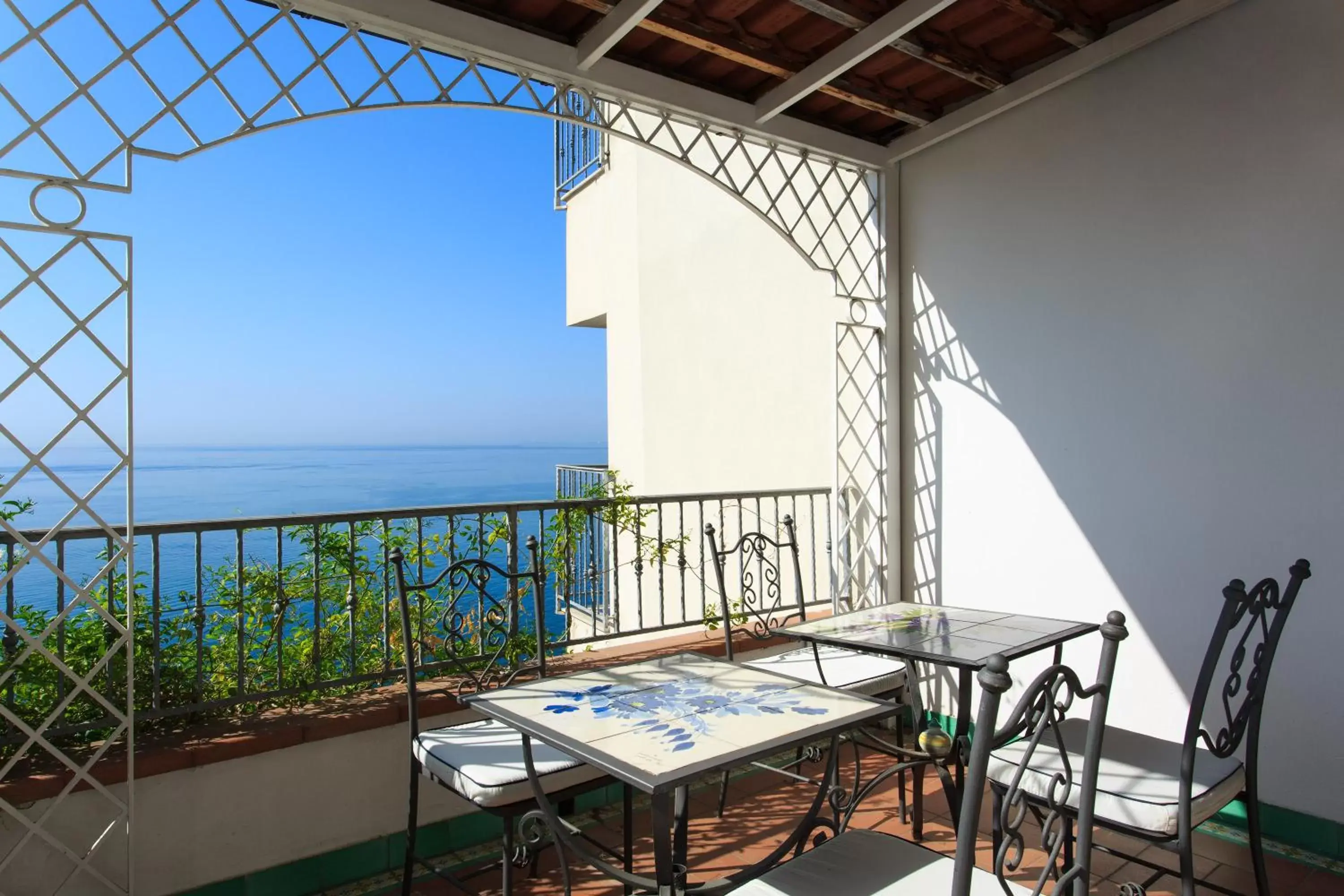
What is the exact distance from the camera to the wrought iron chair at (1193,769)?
195 centimetres

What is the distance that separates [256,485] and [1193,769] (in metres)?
18.9

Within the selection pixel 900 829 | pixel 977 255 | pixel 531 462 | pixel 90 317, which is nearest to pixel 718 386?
pixel 977 255

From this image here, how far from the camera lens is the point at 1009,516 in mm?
3674

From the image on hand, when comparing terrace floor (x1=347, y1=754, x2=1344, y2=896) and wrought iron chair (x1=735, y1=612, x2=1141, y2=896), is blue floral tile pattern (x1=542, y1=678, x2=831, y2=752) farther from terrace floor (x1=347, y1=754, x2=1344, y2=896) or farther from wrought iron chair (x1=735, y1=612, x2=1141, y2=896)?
terrace floor (x1=347, y1=754, x2=1344, y2=896)

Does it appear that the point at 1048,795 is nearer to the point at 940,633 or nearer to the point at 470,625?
the point at 940,633

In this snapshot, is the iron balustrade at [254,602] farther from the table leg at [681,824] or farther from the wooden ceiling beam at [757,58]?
the wooden ceiling beam at [757,58]

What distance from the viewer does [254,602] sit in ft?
9.22

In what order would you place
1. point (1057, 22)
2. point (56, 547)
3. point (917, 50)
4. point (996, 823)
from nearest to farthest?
1. point (996, 823)
2. point (56, 547)
3. point (1057, 22)
4. point (917, 50)

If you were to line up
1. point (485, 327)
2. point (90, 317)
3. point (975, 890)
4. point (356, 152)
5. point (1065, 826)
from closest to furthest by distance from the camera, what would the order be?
point (1065, 826)
point (975, 890)
point (90, 317)
point (356, 152)
point (485, 327)

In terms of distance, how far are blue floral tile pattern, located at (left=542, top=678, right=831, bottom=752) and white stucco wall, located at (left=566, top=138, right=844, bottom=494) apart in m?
2.74

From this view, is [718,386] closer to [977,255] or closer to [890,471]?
[890,471]

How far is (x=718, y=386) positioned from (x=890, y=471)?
2690 millimetres

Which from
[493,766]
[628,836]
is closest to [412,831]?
[493,766]

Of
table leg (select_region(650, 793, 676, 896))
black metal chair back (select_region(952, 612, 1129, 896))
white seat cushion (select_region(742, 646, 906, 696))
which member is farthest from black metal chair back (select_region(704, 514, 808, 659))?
black metal chair back (select_region(952, 612, 1129, 896))
